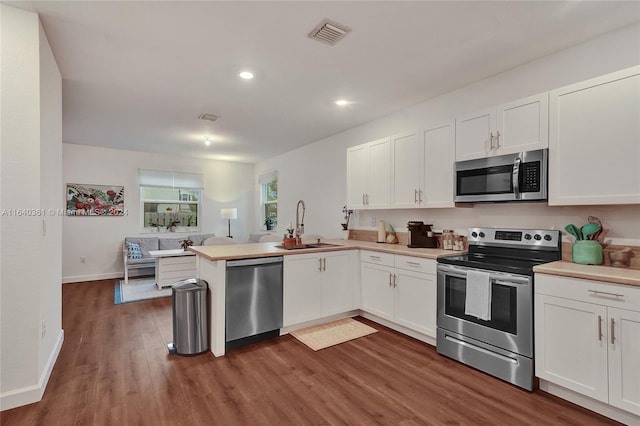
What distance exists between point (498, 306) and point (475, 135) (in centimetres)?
151

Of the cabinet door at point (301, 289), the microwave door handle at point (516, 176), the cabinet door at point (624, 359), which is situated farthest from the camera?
the cabinet door at point (301, 289)

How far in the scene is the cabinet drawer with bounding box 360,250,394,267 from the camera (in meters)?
3.36

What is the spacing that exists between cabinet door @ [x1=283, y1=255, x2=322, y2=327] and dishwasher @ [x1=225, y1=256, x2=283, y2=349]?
3.5 inches

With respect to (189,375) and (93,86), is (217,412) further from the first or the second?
(93,86)

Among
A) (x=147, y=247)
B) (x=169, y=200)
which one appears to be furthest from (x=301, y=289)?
(x=169, y=200)

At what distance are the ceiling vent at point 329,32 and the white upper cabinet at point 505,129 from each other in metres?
1.42

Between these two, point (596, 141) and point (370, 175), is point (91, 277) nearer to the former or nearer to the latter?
point (370, 175)

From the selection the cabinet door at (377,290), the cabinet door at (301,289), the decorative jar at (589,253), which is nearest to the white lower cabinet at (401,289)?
the cabinet door at (377,290)

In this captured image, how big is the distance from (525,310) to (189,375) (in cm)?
259

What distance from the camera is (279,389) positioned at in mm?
2311

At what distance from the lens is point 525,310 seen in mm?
2244

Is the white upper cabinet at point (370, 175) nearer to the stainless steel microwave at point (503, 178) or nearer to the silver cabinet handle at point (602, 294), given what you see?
the stainless steel microwave at point (503, 178)

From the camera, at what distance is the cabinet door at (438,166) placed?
3113 millimetres

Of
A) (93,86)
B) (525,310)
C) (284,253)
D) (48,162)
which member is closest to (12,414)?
(48,162)
